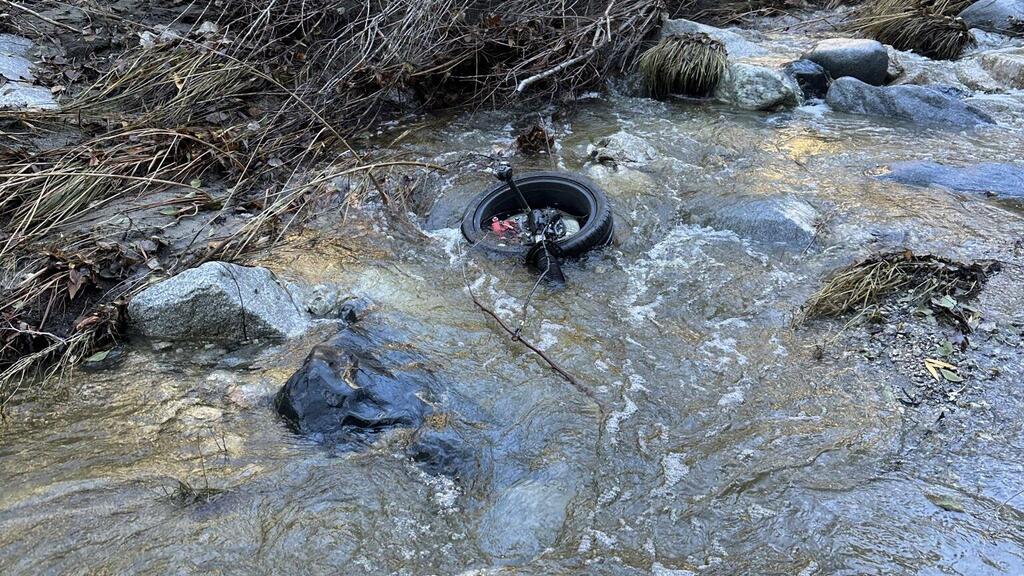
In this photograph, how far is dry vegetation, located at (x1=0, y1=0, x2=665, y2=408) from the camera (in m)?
4.94

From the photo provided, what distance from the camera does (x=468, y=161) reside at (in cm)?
686

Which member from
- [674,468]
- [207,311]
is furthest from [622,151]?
[207,311]

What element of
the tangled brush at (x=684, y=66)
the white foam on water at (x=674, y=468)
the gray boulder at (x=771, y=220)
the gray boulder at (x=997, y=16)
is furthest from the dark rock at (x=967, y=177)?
the gray boulder at (x=997, y=16)

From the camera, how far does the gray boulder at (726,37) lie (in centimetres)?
845

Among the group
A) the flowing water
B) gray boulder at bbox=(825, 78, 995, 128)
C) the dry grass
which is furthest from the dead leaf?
gray boulder at bbox=(825, 78, 995, 128)

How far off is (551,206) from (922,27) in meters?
5.71

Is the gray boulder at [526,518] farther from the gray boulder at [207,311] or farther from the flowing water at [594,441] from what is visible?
the gray boulder at [207,311]

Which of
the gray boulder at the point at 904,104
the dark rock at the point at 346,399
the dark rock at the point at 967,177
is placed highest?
the gray boulder at the point at 904,104

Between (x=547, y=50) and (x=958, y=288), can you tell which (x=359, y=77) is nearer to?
(x=547, y=50)

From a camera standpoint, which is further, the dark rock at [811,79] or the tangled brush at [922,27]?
the tangled brush at [922,27]

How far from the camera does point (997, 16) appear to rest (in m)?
8.52

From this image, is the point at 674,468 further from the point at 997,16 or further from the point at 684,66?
the point at 997,16

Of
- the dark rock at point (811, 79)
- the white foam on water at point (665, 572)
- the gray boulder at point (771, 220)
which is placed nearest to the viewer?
the white foam on water at point (665, 572)

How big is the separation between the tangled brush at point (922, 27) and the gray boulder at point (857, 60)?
2.67 feet
